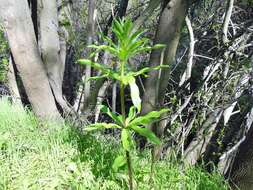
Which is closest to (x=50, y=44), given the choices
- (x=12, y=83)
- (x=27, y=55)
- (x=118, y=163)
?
(x=27, y=55)

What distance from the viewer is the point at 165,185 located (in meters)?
2.59

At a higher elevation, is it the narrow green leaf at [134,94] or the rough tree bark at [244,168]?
the narrow green leaf at [134,94]

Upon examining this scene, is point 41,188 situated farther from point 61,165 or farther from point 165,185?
point 165,185

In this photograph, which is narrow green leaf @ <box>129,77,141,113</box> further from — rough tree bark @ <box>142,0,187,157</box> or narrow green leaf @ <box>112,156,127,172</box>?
rough tree bark @ <box>142,0,187,157</box>

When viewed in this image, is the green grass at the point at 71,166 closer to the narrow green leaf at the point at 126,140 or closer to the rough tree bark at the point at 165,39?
the narrow green leaf at the point at 126,140

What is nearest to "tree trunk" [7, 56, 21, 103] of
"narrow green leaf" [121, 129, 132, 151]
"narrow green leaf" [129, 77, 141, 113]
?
"narrow green leaf" [121, 129, 132, 151]

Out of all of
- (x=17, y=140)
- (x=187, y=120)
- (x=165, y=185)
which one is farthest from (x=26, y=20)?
(x=165, y=185)

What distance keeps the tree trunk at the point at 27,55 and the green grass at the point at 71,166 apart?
664 mm

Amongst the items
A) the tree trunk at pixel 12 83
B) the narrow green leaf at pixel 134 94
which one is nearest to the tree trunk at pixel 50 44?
the tree trunk at pixel 12 83

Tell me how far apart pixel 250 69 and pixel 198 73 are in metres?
1.09

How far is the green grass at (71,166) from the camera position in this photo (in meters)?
2.61

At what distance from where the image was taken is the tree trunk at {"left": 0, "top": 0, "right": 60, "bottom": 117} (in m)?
3.86

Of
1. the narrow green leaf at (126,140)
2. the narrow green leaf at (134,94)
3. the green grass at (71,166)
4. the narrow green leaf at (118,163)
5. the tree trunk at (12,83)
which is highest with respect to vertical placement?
the narrow green leaf at (134,94)

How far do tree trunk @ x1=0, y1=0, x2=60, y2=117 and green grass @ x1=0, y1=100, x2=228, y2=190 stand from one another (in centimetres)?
66
